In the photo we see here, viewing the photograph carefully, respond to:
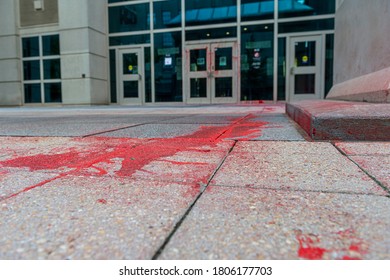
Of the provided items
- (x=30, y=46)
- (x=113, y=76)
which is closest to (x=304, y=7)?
(x=113, y=76)

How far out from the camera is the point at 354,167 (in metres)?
1.79

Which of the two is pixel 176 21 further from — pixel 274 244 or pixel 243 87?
pixel 274 244

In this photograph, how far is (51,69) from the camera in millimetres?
14656

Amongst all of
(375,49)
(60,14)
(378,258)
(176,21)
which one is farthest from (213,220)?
(60,14)

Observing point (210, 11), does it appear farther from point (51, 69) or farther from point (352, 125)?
point (352, 125)

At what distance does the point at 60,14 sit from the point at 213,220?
15.0 m

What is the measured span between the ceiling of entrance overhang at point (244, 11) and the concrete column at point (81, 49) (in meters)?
3.26

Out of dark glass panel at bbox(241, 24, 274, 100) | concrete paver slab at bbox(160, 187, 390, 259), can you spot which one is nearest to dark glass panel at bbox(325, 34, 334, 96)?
dark glass panel at bbox(241, 24, 274, 100)

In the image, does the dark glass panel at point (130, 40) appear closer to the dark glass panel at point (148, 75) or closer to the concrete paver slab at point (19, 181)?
the dark glass panel at point (148, 75)

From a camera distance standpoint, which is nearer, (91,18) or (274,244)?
(274,244)

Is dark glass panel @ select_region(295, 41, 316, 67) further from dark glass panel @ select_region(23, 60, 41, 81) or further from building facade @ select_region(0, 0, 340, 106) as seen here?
dark glass panel @ select_region(23, 60, 41, 81)

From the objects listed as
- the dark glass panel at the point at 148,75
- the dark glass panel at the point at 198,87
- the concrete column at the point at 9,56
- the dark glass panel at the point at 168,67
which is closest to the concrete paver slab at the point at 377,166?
the dark glass panel at the point at 198,87

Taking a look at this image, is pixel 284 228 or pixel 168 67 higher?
pixel 168 67

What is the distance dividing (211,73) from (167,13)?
317 centimetres
